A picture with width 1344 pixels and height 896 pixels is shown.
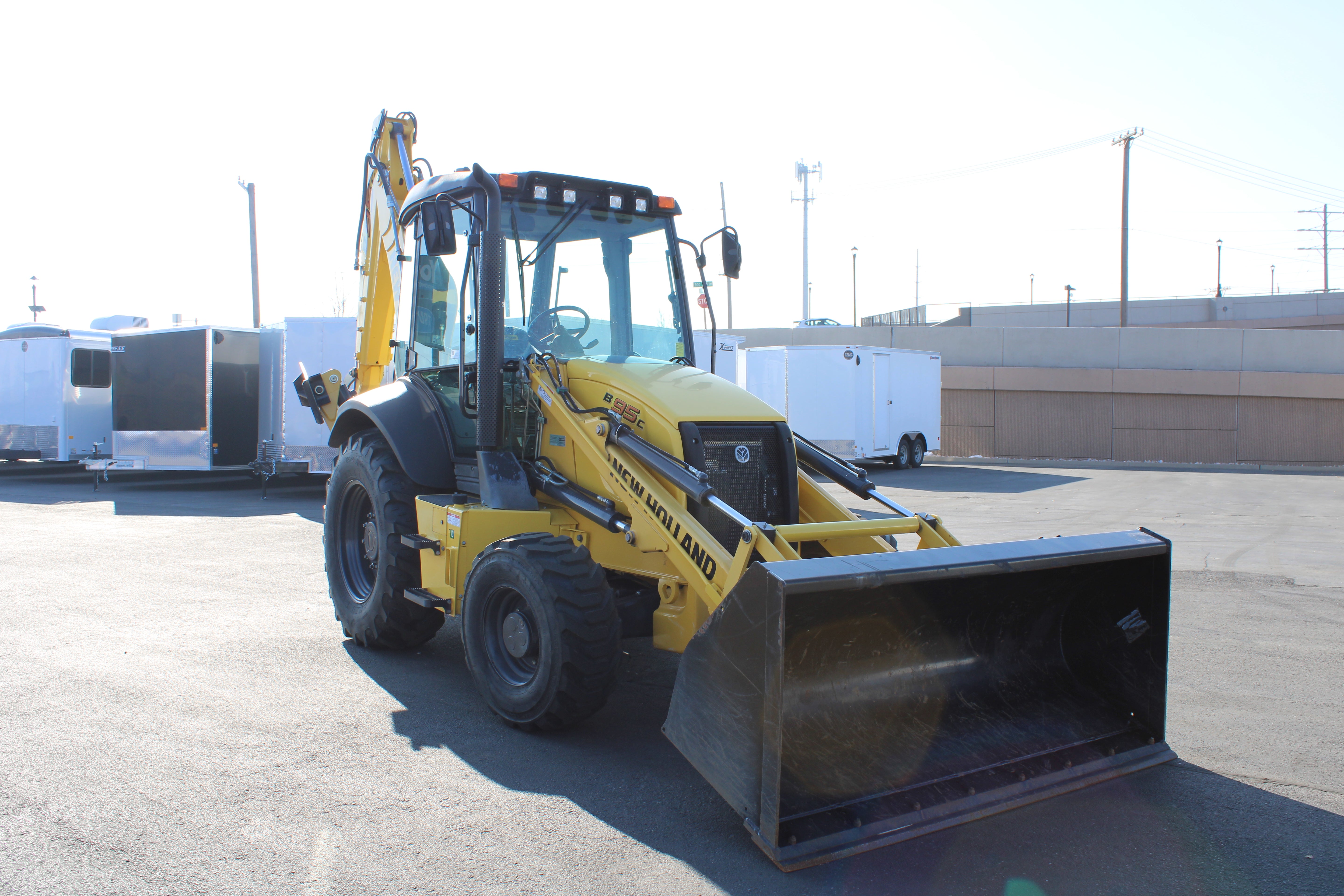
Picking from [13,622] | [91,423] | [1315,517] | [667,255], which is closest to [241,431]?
[91,423]

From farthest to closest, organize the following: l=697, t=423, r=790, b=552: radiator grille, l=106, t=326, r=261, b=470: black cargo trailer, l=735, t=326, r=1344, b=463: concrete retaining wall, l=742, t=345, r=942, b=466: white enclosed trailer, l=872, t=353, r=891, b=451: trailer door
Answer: l=735, t=326, r=1344, b=463: concrete retaining wall → l=872, t=353, r=891, b=451: trailer door → l=742, t=345, r=942, b=466: white enclosed trailer → l=106, t=326, r=261, b=470: black cargo trailer → l=697, t=423, r=790, b=552: radiator grille

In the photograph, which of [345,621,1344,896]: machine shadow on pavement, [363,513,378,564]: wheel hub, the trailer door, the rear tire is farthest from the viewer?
the rear tire

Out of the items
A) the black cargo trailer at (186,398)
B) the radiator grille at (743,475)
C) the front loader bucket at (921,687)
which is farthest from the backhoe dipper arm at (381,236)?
the black cargo trailer at (186,398)

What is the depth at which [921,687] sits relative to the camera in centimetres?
Result: 403

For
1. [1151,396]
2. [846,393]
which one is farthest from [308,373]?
[1151,396]

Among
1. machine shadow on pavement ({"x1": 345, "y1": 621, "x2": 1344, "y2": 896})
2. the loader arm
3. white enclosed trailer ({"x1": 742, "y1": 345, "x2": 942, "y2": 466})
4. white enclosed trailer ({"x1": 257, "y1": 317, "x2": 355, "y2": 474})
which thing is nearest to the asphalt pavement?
machine shadow on pavement ({"x1": 345, "y1": 621, "x2": 1344, "y2": 896})

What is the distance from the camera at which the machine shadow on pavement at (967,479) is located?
725 inches

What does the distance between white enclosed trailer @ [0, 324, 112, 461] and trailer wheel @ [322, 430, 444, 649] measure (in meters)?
14.5

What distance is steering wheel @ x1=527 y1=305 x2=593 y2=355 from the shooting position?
18.1 feet

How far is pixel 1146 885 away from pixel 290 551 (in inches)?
358

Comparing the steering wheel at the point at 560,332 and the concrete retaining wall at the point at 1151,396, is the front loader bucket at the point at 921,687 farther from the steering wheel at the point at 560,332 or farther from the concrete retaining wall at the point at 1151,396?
the concrete retaining wall at the point at 1151,396

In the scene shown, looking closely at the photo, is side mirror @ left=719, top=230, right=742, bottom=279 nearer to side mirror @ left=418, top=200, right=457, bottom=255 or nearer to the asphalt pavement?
side mirror @ left=418, top=200, right=457, bottom=255

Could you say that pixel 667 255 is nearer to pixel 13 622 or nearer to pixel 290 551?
pixel 13 622

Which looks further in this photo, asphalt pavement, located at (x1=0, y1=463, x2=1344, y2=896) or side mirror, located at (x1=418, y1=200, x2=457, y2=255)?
side mirror, located at (x1=418, y1=200, x2=457, y2=255)
